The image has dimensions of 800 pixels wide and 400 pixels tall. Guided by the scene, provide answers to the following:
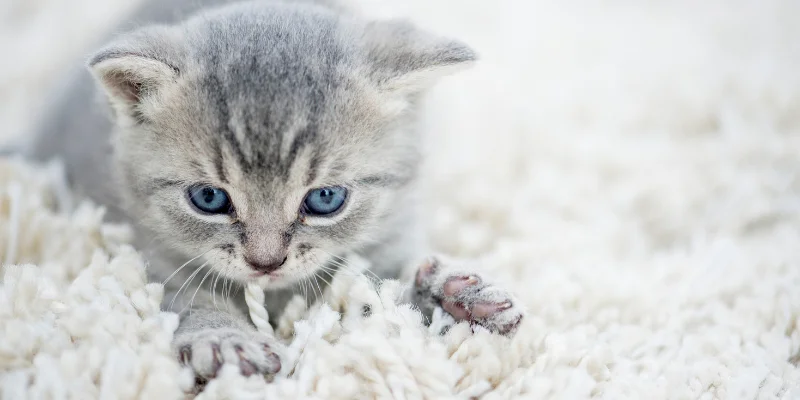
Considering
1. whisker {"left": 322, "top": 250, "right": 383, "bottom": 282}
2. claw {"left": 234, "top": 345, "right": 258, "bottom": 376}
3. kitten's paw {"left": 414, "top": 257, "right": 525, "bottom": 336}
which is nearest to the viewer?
claw {"left": 234, "top": 345, "right": 258, "bottom": 376}

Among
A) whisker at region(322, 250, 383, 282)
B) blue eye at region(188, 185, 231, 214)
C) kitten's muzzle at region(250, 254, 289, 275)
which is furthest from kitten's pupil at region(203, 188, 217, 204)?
whisker at region(322, 250, 383, 282)

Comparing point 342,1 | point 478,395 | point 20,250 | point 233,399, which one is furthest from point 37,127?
point 478,395

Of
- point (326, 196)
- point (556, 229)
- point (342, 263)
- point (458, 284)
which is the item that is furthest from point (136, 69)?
point (556, 229)

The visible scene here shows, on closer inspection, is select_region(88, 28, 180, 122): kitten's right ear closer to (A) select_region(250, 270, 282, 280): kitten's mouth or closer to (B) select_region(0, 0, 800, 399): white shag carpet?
(B) select_region(0, 0, 800, 399): white shag carpet

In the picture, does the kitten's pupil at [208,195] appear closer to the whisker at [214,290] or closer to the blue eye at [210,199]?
the blue eye at [210,199]

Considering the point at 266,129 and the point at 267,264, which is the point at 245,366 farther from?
the point at 266,129

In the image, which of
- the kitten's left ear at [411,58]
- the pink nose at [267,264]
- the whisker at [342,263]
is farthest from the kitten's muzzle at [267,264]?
the kitten's left ear at [411,58]

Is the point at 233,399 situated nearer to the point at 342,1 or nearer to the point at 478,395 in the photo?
the point at 478,395
